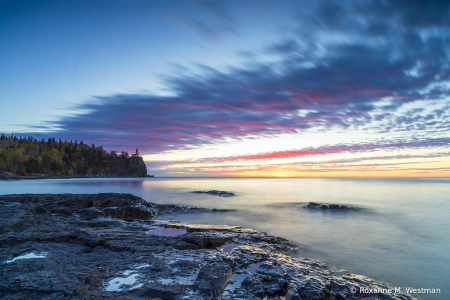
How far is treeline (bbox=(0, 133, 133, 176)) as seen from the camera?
97125mm

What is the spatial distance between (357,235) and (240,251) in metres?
10.5

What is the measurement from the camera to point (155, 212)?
19797 mm

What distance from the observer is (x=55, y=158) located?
11950cm

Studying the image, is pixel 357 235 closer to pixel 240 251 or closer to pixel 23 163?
pixel 240 251

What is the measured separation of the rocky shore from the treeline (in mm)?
118186

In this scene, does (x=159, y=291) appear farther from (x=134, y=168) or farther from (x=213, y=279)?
(x=134, y=168)

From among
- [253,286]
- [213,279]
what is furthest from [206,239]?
[253,286]

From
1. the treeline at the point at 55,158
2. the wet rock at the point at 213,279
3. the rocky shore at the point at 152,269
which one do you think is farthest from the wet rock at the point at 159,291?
the treeline at the point at 55,158

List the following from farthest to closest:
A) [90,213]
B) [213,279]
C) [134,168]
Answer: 1. [134,168]
2. [90,213]
3. [213,279]

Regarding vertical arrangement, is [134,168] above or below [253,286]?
above

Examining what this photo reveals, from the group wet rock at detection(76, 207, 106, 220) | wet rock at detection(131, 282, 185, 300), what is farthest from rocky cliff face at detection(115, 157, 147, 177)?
wet rock at detection(131, 282, 185, 300)

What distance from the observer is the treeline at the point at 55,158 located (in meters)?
97.1

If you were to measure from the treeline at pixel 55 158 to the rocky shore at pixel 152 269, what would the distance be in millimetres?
118186

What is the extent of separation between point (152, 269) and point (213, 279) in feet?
6.76
